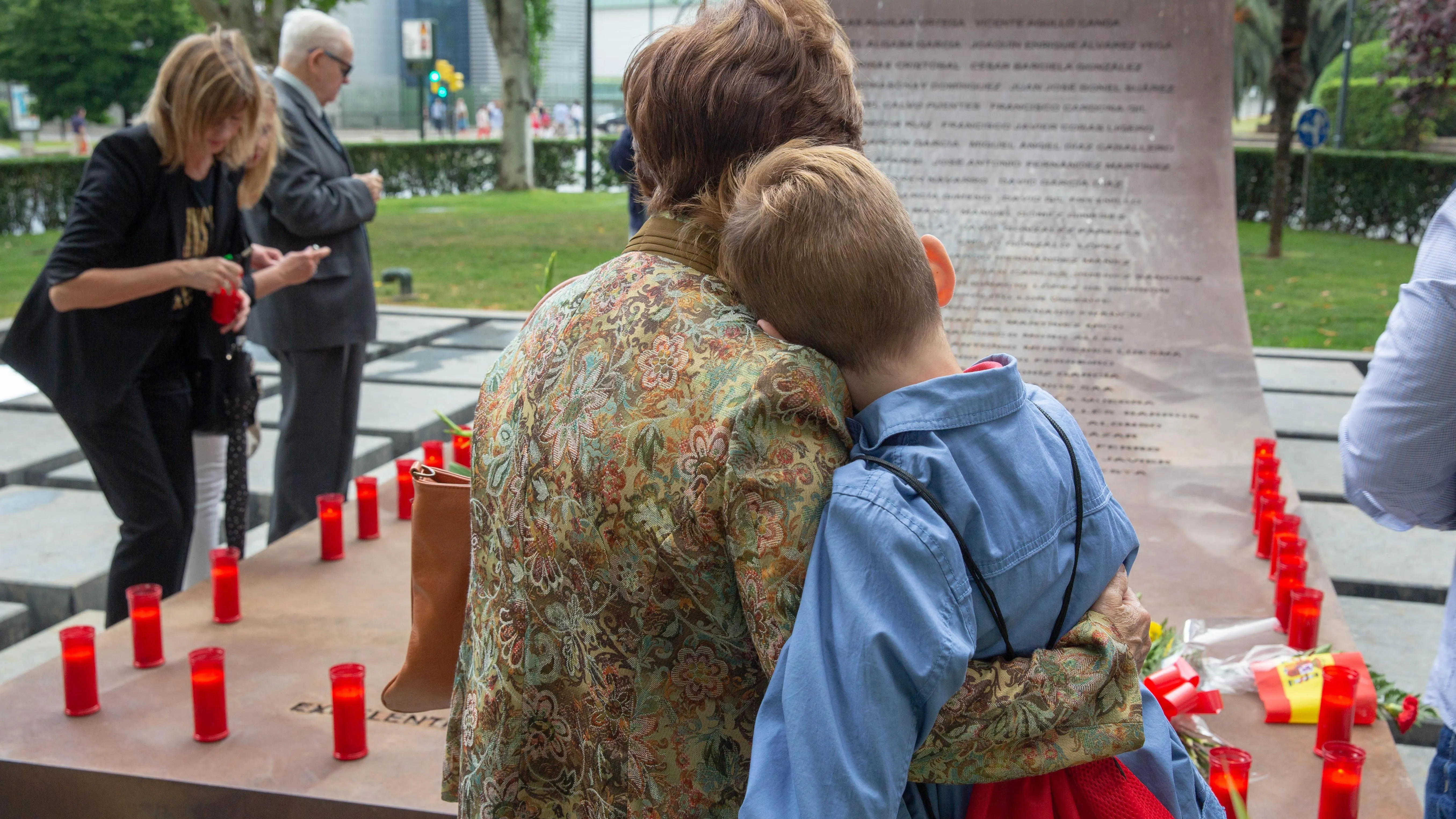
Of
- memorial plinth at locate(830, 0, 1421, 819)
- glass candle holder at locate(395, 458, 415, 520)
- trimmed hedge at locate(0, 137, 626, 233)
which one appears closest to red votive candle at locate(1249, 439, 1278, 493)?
memorial plinth at locate(830, 0, 1421, 819)

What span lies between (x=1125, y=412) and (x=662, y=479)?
347 cm

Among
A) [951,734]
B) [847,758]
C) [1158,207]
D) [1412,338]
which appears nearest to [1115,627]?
[951,734]

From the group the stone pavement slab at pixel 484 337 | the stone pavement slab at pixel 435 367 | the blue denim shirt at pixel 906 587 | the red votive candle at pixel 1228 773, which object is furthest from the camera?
the stone pavement slab at pixel 484 337

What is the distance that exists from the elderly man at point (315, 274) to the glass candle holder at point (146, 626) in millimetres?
1494

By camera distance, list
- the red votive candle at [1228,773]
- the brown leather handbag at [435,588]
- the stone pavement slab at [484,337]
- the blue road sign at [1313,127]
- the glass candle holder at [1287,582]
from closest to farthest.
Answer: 1. the brown leather handbag at [435,588]
2. the red votive candle at [1228,773]
3. the glass candle holder at [1287,582]
4. the stone pavement slab at [484,337]
5. the blue road sign at [1313,127]

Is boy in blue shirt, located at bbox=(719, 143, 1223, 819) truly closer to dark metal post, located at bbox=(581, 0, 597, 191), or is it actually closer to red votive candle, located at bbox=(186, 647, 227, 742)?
red votive candle, located at bbox=(186, 647, 227, 742)

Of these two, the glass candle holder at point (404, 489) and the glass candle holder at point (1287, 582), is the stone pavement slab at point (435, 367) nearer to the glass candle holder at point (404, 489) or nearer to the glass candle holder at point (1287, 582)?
the glass candle holder at point (404, 489)

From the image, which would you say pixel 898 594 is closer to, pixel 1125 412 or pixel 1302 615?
pixel 1302 615

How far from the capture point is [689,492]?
Answer: 1.18 m

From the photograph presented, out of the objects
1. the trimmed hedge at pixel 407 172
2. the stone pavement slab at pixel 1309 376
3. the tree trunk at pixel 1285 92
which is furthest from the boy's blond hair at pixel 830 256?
the trimmed hedge at pixel 407 172

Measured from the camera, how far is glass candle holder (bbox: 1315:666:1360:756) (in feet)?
8.04

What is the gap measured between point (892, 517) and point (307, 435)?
11.9 feet

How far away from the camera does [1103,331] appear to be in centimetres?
431

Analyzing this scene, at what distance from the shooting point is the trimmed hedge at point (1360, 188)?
617 inches
